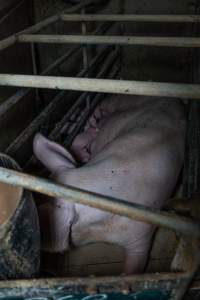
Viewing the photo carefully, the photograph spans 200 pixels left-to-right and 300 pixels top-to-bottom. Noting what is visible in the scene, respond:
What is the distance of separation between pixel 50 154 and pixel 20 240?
63 cm

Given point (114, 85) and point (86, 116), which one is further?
point (86, 116)

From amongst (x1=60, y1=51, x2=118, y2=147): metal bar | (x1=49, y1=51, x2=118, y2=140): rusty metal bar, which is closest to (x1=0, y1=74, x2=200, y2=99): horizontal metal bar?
(x1=49, y1=51, x2=118, y2=140): rusty metal bar

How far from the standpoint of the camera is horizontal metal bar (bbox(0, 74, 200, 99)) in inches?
40.9

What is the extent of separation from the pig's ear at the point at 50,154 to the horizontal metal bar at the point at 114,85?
0.39 metres

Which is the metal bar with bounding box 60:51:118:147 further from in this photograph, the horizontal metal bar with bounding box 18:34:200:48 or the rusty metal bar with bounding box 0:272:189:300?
the rusty metal bar with bounding box 0:272:189:300

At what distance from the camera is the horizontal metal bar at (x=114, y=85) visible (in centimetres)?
104

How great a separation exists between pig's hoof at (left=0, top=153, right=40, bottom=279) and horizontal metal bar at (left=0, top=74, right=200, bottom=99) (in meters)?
0.27

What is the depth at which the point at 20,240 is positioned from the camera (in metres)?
1.00

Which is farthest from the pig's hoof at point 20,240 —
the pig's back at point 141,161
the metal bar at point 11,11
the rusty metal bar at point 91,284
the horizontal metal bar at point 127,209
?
the metal bar at point 11,11

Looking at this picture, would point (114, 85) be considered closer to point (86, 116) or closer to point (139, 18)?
point (139, 18)

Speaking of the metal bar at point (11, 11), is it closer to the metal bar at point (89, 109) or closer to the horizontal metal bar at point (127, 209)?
the metal bar at point (89, 109)

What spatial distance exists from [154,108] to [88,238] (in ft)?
3.13

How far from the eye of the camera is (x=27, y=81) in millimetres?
1213

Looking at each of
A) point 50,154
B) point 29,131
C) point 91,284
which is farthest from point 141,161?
point 91,284
